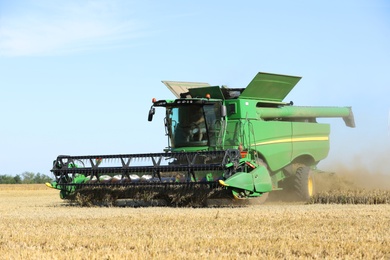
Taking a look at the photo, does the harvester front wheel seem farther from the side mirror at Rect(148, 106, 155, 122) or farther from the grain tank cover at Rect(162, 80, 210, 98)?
the side mirror at Rect(148, 106, 155, 122)

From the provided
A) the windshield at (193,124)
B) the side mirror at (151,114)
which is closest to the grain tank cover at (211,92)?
the windshield at (193,124)

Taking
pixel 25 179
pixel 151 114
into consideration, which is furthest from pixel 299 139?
pixel 25 179

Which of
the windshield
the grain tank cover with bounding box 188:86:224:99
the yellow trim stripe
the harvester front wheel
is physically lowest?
the harvester front wheel

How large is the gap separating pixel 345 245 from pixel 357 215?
126 inches

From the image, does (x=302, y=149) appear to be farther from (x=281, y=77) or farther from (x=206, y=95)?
(x=206, y=95)

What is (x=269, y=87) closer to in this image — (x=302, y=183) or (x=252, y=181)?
(x=302, y=183)

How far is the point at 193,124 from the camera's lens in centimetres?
1249

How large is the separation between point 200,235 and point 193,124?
5.90 m

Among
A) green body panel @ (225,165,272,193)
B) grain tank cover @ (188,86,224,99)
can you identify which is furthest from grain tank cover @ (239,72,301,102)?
green body panel @ (225,165,272,193)

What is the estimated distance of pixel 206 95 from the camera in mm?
12234

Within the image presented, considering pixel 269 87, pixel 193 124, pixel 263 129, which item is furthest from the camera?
pixel 269 87

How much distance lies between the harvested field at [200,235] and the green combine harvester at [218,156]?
180cm

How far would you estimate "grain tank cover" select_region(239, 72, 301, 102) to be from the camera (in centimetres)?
1267

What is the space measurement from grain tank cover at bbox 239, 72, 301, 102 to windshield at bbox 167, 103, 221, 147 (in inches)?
31.7
